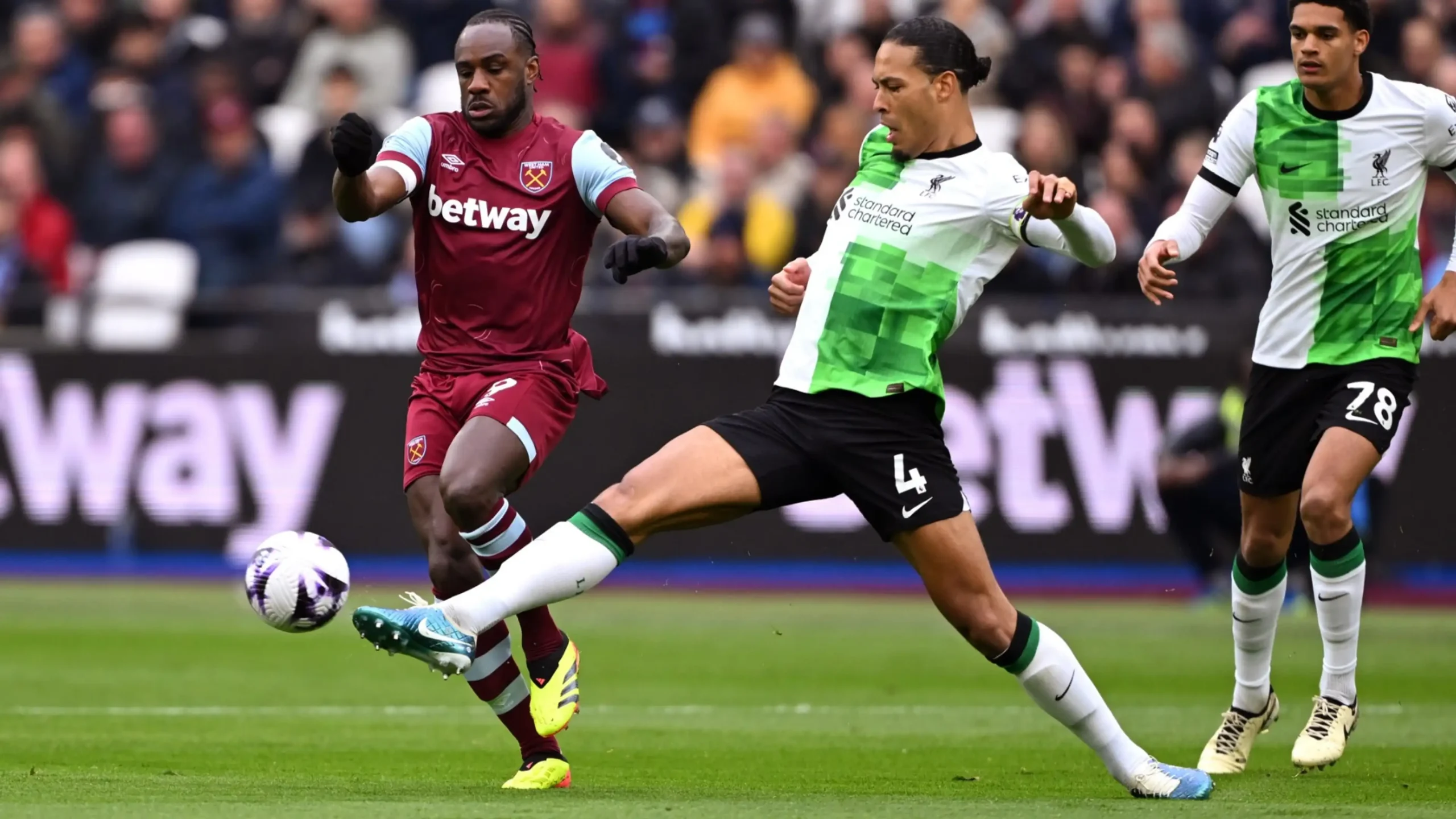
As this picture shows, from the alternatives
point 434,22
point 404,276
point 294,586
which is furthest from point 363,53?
point 294,586

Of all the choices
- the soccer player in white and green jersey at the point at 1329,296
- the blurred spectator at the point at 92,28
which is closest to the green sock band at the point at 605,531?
the soccer player in white and green jersey at the point at 1329,296

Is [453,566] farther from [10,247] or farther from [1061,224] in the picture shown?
[10,247]

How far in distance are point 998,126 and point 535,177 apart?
37.1 ft

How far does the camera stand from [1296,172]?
27.9ft

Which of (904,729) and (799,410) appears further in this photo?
(904,729)

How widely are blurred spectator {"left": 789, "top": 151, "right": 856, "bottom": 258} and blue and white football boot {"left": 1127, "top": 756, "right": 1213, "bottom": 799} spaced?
11302mm

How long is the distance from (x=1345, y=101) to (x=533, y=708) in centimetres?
383

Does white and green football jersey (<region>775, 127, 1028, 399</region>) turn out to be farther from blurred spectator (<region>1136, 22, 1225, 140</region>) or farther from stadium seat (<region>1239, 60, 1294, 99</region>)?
stadium seat (<region>1239, 60, 1294, 99</region>)

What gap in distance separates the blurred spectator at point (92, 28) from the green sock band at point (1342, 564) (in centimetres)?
1634

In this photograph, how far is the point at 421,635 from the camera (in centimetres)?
665

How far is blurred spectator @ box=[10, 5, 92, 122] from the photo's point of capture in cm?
2167

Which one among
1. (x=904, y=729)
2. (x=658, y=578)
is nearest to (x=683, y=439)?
(x=904, y=729)

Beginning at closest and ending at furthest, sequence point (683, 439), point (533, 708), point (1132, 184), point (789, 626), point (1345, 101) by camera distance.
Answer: point (683, 439) → point (533, 708) → point (1345, 101) → point (789, 626) → point (1132, 184)

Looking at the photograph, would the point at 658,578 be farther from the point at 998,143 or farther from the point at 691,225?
the point at 998,143
